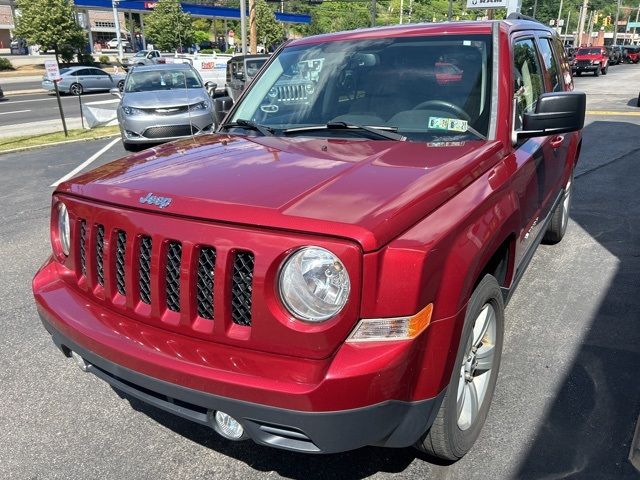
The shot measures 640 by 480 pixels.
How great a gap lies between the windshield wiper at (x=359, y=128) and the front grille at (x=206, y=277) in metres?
1.32

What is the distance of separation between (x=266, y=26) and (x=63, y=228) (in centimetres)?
6026

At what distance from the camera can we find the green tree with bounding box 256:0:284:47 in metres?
57.5

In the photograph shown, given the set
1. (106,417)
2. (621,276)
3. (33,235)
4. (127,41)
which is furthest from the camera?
(127,41)

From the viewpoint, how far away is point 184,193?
7.07 feet

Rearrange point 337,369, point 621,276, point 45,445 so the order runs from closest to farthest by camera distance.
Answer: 1. point 337,369
2. point 45,445
3. point 621,276

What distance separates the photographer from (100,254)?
2404 mm

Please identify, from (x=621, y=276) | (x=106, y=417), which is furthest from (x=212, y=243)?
(x=621, y=276)

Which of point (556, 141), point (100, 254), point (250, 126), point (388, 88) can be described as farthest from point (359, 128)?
point (556, 141)

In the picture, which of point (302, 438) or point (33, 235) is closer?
point (302, 438)

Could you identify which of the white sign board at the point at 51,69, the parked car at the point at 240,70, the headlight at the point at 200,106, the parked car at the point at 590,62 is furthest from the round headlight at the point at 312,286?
the parked car at the point at 590,62

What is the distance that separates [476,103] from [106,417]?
260cm

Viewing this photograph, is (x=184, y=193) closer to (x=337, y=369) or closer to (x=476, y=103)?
(x=337, y=369)

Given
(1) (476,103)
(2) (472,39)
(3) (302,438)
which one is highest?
(2) (472,39)

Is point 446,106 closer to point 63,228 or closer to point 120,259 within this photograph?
point 120,259
